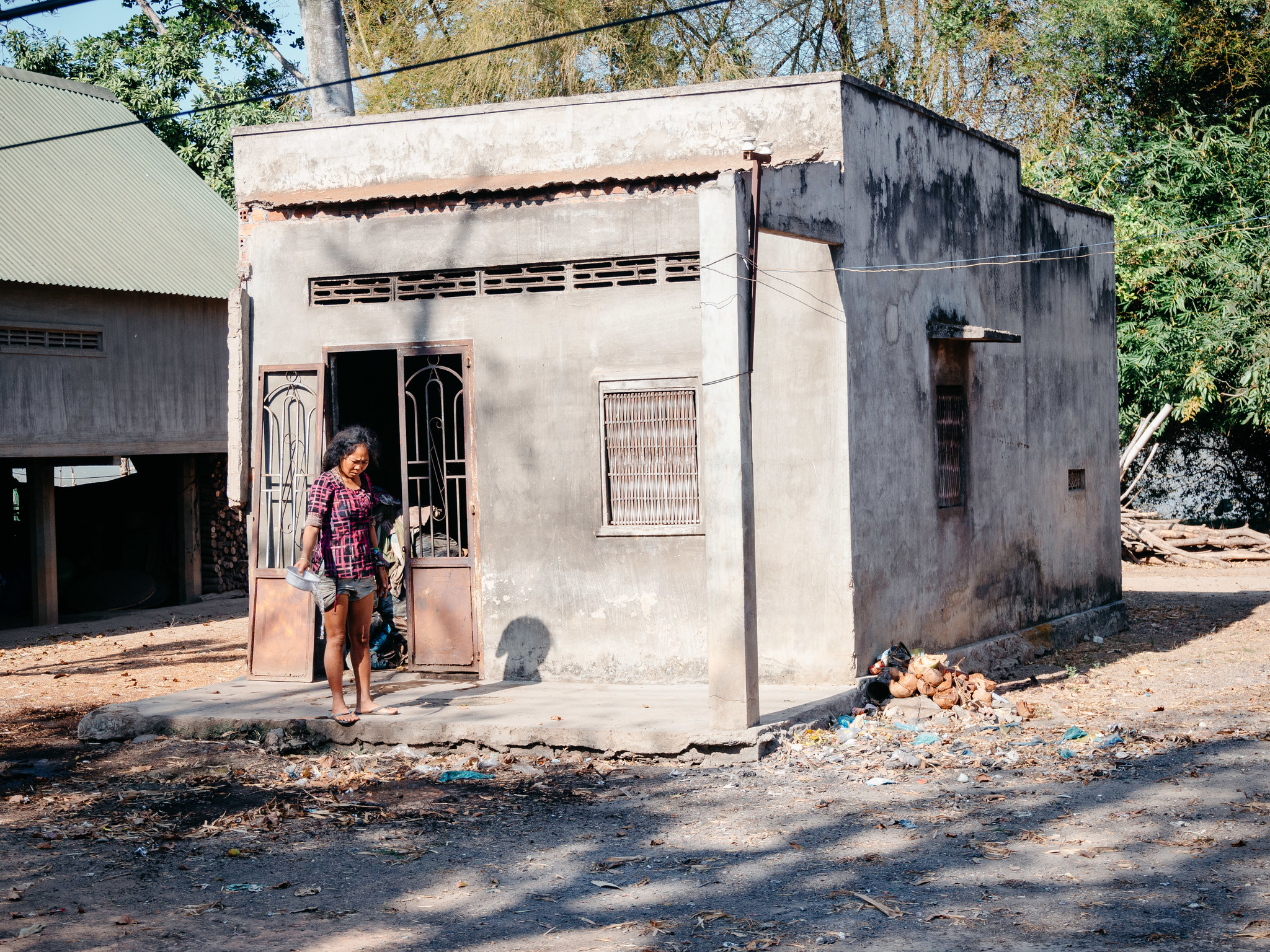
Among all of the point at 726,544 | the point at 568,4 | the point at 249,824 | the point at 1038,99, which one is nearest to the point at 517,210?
the point at 726,544

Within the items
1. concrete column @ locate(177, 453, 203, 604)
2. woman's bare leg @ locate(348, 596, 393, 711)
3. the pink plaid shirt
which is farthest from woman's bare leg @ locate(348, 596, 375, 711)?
concrete column @ locate(177, 453, 203, 604)

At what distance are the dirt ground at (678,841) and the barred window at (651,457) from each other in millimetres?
2108

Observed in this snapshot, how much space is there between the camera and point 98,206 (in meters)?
18.8

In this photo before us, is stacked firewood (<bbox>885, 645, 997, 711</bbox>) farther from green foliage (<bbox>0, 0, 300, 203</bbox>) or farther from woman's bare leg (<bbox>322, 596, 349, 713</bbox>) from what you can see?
green foliage (<bbox>0, 0, 300, 203</bbox>)

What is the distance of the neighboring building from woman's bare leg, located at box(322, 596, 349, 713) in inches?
386

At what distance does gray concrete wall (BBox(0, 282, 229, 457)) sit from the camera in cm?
1673

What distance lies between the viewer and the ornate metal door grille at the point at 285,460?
10.3 metres

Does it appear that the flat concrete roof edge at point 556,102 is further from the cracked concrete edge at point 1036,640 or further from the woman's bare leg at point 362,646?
the cracked concrete edge at point 1036,640

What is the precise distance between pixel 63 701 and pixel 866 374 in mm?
7157

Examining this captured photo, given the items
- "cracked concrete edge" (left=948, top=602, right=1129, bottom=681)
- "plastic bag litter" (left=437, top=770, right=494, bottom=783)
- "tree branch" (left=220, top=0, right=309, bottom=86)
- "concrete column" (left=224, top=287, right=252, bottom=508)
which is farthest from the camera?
"tree branch" (left=220, top=0, right=309, bottom=86)

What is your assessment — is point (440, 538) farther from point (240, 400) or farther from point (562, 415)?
point (240, 400)

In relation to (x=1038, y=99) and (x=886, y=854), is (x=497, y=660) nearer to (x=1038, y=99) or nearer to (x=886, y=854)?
(x=886, y=854)

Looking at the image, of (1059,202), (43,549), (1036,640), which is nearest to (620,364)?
(1036,640)

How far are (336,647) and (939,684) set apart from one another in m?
4.06
